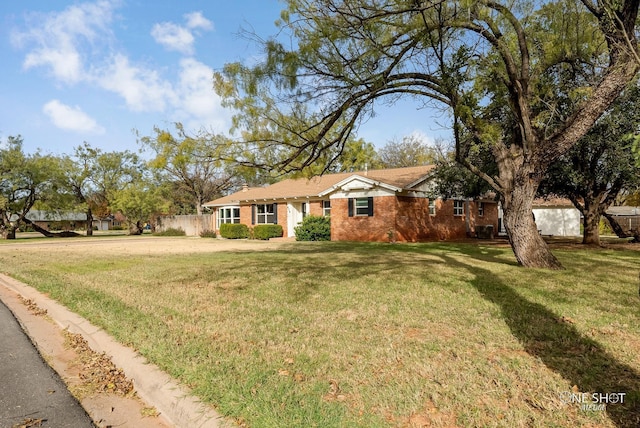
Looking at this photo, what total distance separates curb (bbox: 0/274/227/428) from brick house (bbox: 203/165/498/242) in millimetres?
13337

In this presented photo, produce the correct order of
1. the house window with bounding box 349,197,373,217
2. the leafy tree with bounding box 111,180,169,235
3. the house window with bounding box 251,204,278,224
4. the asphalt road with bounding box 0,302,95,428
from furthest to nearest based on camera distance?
the leafy tree with bounding box 111,180,169,235 → the house window with bounding box 251,204,278,224 → the house window with bounding box 349,197,373,217 → the asphalt road with bounding box 0,302,95,428

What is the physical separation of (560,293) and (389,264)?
456 cm

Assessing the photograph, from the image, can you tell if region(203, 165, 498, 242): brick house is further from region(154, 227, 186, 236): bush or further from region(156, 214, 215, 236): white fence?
region(154, 227, 186, 236): bush

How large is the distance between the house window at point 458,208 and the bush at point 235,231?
44.4 feet

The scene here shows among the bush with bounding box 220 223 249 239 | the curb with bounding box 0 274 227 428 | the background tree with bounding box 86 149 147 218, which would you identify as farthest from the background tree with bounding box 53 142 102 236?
the curb with bounding box 0 274 227 428

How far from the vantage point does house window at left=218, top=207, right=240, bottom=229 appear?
30.1 metres

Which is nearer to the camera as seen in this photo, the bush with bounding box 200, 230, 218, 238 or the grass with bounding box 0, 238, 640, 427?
A: the grass with bounding box 0, 238, 640, 427

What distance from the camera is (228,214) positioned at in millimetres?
30734

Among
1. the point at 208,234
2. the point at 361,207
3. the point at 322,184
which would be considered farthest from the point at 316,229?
the point at 208,234

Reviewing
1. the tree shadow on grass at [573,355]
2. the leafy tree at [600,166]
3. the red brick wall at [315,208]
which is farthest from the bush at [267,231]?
the tree shadow on grass at [573,355]

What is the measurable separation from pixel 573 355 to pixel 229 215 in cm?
2853

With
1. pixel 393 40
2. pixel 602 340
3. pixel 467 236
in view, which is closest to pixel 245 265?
pixel 393 40

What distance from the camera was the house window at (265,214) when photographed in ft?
88.7

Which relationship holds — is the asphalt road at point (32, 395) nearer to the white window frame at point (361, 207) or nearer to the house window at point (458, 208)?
the white window frame at point (361, 207)
